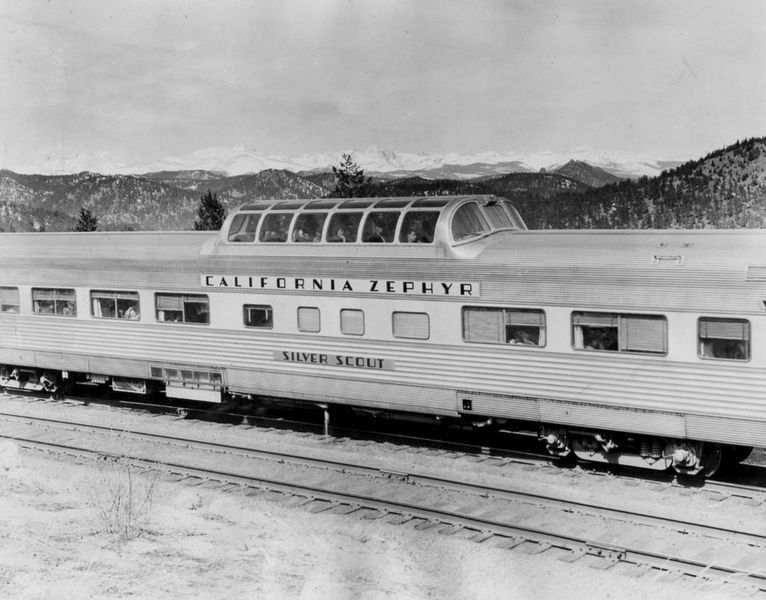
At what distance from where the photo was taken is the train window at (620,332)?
1145 centimetres

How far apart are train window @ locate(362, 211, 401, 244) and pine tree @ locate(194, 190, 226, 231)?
95.8ft

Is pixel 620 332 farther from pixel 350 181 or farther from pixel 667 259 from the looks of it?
pixel 350 181

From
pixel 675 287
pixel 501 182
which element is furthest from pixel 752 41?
pixel 501 182

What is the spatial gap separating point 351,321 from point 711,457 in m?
6.00

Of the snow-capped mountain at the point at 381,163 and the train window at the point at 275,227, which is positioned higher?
the snow-capped mountain at the point at 381,163

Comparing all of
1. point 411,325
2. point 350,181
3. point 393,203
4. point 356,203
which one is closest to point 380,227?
point 393,203

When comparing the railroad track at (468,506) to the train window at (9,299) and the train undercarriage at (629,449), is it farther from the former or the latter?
the train window at (9,299)

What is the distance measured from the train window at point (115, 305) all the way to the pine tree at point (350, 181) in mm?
22720

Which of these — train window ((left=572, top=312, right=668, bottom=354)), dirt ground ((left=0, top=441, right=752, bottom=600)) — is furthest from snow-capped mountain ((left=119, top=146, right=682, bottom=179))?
dirt ground ((left=0, top=441, right=752, bottom=600))

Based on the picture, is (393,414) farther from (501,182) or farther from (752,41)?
(501,182)

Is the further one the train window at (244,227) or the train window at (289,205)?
the train window at (244,227)

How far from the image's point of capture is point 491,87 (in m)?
32.6

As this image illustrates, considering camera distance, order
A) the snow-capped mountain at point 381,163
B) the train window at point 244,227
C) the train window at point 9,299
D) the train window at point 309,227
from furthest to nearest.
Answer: the snow-capped mountain at point 381,163 → the train window at point 9,299 → the train window at point 244,227 → the train window at point 309,227

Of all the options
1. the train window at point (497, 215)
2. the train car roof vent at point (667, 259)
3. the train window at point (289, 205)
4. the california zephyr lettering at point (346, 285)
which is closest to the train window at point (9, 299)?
the california zephyr lettering at point (346, 285)
